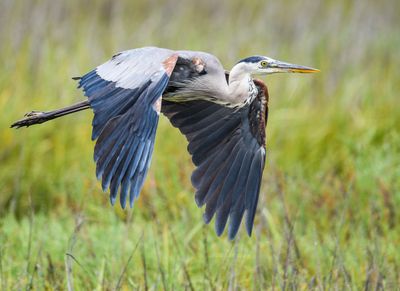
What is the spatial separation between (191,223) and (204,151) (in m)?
0.85

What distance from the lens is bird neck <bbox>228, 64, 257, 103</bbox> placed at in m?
4.07

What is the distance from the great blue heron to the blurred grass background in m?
0.23

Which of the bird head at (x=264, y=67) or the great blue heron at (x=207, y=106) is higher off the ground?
the bird head at (x=264, y=67)

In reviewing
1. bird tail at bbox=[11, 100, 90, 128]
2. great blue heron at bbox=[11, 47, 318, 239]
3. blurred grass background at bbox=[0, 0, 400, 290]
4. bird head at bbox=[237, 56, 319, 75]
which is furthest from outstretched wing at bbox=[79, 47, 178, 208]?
bird head at bbox=[237, 56, 319, 75]

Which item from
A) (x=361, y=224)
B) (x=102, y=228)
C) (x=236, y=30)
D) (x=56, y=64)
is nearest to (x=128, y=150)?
(x=102, y=228)

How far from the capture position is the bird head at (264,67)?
410cm

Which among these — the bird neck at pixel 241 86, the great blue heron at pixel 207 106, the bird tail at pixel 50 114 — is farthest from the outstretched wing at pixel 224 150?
the bird tail at pixel 50 114

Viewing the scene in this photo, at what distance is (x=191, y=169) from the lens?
18.7 ft

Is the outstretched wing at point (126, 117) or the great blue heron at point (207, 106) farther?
the great blue heron at point (207, 106)

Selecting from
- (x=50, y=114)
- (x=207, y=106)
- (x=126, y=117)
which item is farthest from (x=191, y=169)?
(x=126, y=117)

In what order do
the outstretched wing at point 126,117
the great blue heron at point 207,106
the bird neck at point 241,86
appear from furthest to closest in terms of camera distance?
the bird neck at point 241,86, the great blue heron at point 207,106, the outstretched wing at point 126,117

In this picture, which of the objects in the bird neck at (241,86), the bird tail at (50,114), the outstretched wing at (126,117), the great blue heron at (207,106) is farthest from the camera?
the bird neck at (241,86)

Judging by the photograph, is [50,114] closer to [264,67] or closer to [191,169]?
[264,67]

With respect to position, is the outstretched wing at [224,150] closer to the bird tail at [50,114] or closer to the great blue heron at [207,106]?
the great blue heron at [207,106]
